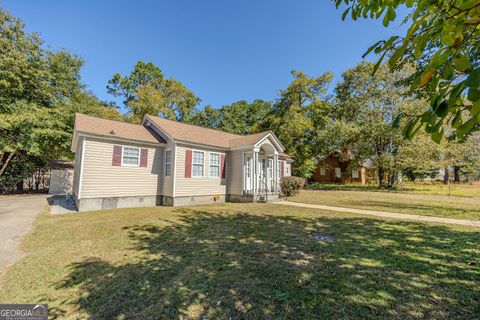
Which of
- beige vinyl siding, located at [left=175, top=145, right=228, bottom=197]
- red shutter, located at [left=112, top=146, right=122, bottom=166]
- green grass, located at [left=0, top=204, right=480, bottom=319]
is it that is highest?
red shutter, located at [left=112, top=146, right=122, bottom=166]

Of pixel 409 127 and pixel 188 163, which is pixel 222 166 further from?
pixel 409 127

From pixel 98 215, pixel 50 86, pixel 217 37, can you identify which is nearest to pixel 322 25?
pixel 217 37

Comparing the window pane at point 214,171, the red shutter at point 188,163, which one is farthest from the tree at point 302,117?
the red shutter at point 188,163

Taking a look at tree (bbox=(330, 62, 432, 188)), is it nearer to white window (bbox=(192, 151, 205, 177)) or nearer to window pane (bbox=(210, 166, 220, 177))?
window pane (bbox=(210, 166, 220, 177))

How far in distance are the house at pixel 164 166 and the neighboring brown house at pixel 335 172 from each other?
64.5 ft

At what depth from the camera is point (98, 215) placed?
8.86 m

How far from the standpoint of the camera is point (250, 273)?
378 centimetres

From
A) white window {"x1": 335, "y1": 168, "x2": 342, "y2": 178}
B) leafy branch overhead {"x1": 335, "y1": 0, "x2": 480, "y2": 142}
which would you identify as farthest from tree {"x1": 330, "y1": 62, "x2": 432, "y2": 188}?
leafy branch overhead {"x1": 335, "y1": 0, "x2": 480, "y2": 142}

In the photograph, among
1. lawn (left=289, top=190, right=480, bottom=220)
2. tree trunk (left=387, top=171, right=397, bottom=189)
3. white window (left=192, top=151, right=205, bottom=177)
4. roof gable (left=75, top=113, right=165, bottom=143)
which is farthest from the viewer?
tree trunk (left=387, top=171, right=397, bottom=189)

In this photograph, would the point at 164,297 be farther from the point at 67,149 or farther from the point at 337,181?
the point at 337,181

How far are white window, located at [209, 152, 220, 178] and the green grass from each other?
6560 mm

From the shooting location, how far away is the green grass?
2848 mm

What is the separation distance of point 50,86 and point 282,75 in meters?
24.3

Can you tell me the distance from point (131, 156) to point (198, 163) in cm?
358
